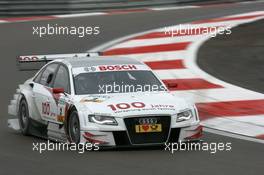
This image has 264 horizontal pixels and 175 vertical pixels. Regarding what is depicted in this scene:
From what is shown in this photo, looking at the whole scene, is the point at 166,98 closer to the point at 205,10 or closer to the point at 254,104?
the point at 254,104

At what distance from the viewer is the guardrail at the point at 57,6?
2547 centimetres

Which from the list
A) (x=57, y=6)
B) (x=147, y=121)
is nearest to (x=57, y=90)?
(x=147, y=121)

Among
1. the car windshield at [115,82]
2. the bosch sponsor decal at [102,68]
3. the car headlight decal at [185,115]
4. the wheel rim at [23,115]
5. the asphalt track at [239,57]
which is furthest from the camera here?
the asphalt track at [239,57]

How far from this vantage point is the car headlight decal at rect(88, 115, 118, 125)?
11.3 meters

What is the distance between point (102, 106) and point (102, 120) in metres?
0.22

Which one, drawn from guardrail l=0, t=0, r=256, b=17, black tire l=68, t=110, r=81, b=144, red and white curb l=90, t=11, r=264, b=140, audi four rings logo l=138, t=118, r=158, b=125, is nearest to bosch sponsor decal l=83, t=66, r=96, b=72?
black tire l=68, t=110, r=81, b=144

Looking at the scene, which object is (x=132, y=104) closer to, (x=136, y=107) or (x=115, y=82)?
(x=136, y=107)

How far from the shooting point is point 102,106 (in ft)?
37.8

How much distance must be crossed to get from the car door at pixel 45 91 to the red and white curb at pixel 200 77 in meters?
2.33

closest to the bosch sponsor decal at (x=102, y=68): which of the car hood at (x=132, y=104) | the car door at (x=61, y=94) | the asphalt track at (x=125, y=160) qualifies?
the car door at (x=61, y=94)

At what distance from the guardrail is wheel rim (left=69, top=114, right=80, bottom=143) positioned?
13.9 metres

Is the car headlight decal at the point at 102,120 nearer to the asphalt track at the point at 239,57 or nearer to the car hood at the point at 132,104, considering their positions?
the car hood at the point at 132,104

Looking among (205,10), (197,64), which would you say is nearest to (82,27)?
(205,10)

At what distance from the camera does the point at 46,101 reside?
41.9 feet
